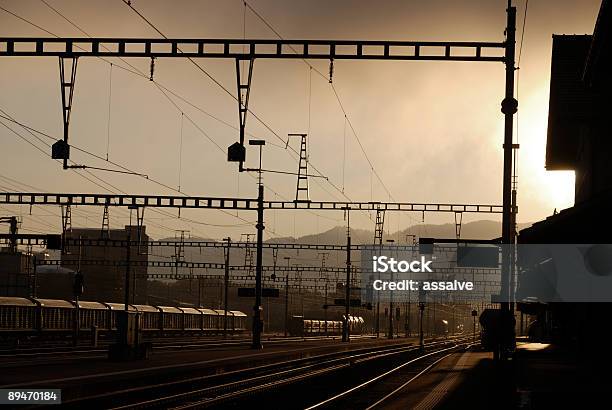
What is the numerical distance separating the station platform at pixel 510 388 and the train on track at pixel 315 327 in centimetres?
5816

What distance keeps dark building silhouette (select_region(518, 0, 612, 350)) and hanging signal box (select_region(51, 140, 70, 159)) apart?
13932mm

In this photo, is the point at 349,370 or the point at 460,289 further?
the point at 460,289

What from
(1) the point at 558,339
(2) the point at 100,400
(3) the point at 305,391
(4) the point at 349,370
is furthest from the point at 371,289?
(2) the point at 100,400

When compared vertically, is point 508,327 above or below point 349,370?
above

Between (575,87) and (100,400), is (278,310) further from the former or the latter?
(100,400)

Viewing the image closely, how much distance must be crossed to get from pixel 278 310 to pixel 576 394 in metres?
161

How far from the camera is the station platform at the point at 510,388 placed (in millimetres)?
21953

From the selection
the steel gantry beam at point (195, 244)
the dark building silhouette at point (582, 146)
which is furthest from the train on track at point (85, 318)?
the dark building silhouette at point (582, 146)

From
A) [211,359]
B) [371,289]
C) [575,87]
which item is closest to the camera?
[211,359]

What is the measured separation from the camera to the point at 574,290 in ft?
126

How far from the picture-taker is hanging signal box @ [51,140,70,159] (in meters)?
27.3

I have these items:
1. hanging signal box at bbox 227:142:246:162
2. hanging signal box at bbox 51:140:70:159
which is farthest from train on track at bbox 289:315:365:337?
hanging signal box at bbox 51:140:70:159

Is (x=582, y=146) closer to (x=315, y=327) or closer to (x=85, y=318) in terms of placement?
(x=85, y=318)

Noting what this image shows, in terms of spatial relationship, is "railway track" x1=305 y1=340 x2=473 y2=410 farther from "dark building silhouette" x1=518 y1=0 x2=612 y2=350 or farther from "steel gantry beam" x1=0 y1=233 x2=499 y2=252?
"steel gantry beam" x1=0 y1=233 x2=499 y2=252
